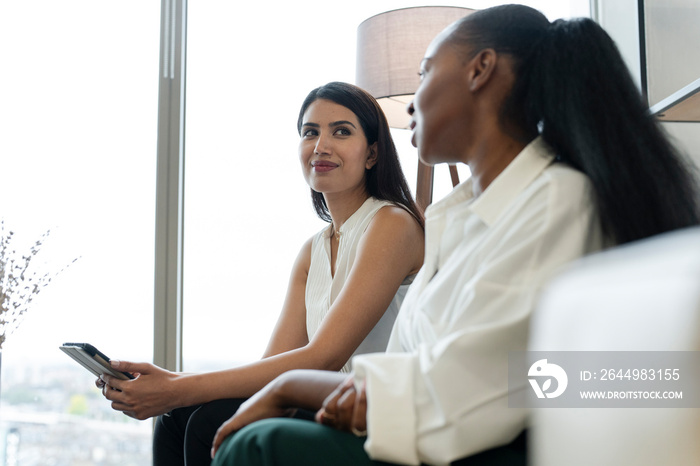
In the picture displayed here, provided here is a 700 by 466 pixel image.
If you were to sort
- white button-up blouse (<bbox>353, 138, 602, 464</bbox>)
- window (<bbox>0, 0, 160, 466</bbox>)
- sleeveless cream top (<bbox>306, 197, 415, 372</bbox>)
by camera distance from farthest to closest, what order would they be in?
window (<bbox>0, 0, 160, 466</bbox>) < sleeveless cream top (<bbox>306, 197, 415, 372</bbox>) < white button-up blouse (<bbox>353, 138, 602, 464</bbox>)

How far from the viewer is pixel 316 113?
A: 6.05ft

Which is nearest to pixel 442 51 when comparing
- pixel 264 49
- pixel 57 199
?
pixel 264 49

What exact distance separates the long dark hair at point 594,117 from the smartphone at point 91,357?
971mm

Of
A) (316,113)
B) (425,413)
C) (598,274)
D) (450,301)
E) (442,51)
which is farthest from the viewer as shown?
(316,113)

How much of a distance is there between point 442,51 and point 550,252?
1.57 ft

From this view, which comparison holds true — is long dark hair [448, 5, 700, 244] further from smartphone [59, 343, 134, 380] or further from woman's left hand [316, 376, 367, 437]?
smartphone [59, 343, 134, 380]

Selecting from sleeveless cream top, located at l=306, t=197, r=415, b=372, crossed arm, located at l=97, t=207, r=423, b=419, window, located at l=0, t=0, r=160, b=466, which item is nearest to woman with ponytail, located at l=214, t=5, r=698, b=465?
crossed arm, located at l=97, t=207, r=423, b=419

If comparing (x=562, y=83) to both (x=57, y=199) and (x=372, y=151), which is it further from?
(x=57, y=199)

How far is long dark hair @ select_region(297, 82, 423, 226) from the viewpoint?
182 centimetres

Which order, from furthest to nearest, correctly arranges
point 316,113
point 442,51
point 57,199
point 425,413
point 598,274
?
point 57,199 → point 316,113 → point 442,51 → point 425,413 → point 598,274

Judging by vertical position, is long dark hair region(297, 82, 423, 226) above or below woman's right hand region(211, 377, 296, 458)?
above

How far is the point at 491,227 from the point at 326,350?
0.64 meters

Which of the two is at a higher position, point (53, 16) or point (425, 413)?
point (53, 16)

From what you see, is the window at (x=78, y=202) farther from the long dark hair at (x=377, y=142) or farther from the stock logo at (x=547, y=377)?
the stock logo at (x=547, y=377)
